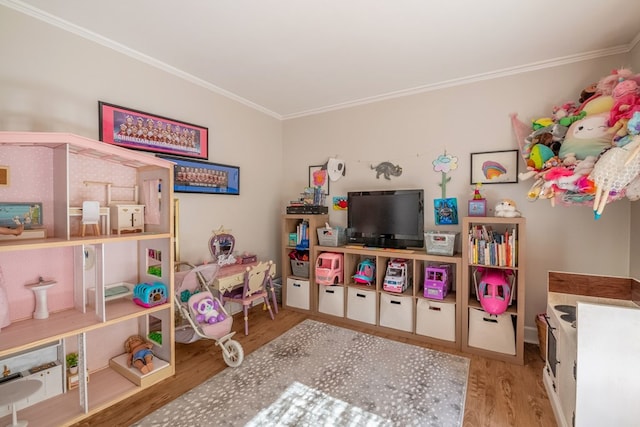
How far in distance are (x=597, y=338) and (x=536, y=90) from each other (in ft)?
7.19

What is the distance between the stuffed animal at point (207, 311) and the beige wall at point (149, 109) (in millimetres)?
683

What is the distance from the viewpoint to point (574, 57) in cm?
238

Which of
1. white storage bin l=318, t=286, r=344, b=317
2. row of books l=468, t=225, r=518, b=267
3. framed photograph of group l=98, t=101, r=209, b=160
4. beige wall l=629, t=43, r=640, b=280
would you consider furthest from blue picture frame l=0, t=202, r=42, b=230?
beige wall l=629, t=43, r=640, b=280

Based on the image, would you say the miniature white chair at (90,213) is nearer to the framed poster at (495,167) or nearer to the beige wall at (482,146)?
the beige wall at (482,146)

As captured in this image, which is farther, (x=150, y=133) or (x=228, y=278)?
(x=228, y=278)

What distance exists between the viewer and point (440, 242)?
8.75ft

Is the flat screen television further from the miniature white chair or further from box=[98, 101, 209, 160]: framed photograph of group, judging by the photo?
the miniature white chair

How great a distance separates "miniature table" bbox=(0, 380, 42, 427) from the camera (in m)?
1.47

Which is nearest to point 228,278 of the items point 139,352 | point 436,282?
point 139,352

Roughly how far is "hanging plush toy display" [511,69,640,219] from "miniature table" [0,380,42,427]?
3.37 metres

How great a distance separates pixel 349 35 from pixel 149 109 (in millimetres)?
1801

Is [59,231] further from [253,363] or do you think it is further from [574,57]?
[574,57]

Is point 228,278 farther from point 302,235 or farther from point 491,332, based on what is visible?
point 491,332

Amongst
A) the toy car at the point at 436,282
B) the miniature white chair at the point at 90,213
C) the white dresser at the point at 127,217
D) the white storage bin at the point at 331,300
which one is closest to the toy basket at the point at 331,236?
the white storage bin at the point at 331,300
